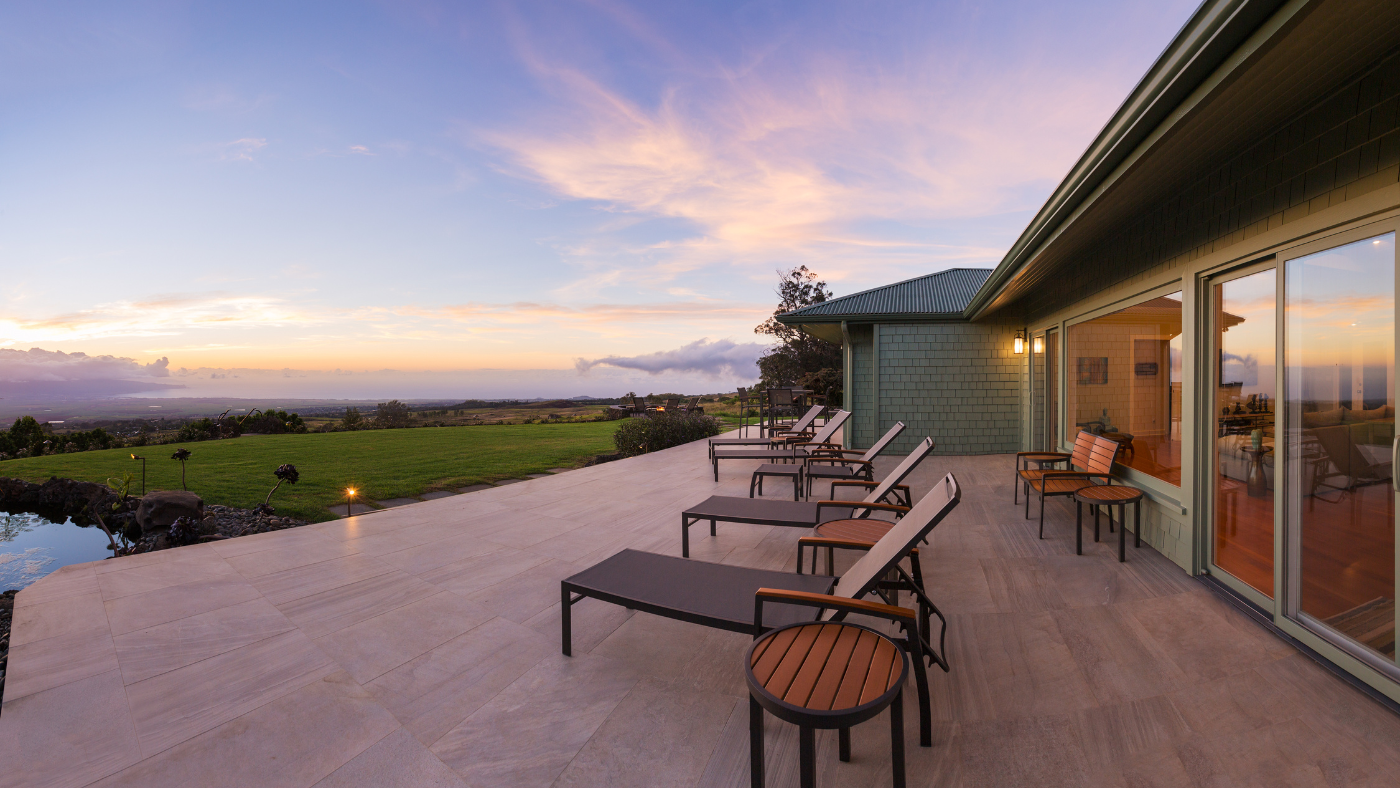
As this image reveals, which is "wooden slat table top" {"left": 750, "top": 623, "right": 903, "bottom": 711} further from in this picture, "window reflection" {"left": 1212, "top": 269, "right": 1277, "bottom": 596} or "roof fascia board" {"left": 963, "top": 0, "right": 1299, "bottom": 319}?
"window reflection" {"left": 1212, "top": 269, "right": 1277, "bottom": 596}

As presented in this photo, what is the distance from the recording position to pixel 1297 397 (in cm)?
263

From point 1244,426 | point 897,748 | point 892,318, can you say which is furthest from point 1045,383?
point 897,748

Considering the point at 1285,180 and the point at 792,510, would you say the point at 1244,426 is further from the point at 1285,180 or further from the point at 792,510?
the point at 792,510

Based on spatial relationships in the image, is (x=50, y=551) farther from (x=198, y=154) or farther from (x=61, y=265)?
(x=61, y=265)

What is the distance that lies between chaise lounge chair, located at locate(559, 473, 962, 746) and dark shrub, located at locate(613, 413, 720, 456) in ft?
25.8

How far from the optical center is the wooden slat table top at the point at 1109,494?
152 inches

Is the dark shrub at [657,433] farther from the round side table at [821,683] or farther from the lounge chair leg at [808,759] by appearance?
the lounge chair leg at [808,759]

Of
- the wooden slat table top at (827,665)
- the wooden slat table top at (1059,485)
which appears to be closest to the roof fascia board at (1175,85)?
the wooden slat table top at (1059,485)

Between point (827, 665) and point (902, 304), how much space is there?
32.2ft

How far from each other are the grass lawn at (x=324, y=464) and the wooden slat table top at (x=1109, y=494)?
24.4ft

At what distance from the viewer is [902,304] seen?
10.2 meters

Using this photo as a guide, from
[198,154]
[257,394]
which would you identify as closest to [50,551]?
[198,154]

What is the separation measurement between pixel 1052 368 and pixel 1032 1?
496cm

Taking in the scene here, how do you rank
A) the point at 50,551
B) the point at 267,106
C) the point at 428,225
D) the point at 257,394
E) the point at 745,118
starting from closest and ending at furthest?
the point at 50,551
the point at 267,106
the point at 745,118
the point at 428,225
the point at 257,394
